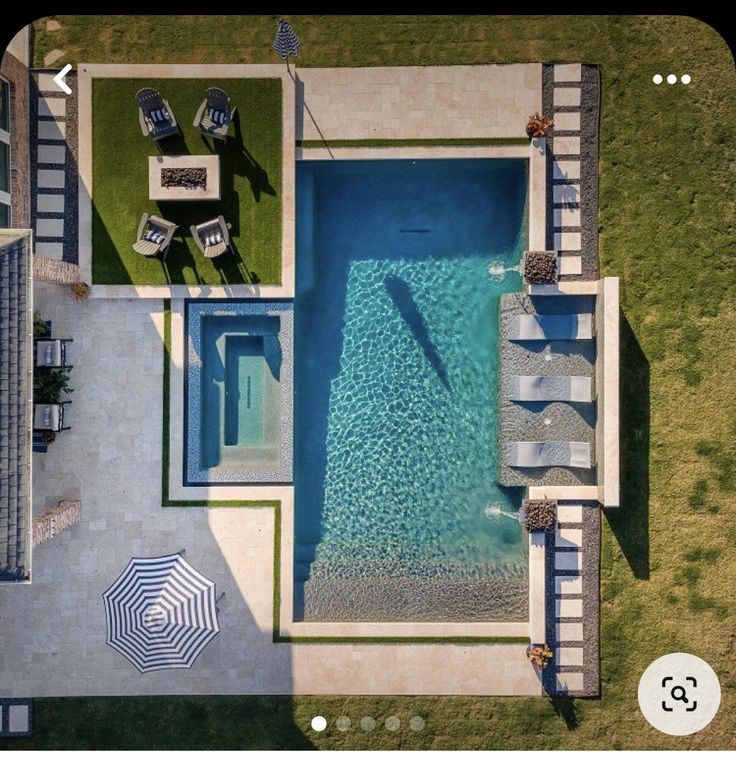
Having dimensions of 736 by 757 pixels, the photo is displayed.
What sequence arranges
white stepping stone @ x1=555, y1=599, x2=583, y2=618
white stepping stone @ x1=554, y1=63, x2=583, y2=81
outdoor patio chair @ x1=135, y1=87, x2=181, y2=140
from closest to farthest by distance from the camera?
outdoor patio chair @ x1=135, y1=87, x2=181, y2=140 → white stepping stone @ x1=554, y1=63, x2=583, y2=81 → white stepping stone @ x1=555, y1=599, x2=583, y2=618

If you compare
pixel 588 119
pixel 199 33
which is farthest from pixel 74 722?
pixel 588 119

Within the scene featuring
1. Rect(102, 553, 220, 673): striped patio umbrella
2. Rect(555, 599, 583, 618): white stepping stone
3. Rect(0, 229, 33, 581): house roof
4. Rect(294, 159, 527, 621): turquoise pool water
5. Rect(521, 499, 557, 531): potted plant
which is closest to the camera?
Rect(0, 229, 33, 581): house roof

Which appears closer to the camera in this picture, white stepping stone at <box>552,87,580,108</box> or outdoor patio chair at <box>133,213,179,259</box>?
outdoor patio chair at <box>133,213,179,259</box>

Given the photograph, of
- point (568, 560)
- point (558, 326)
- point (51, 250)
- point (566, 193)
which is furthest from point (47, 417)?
point (566, 193)

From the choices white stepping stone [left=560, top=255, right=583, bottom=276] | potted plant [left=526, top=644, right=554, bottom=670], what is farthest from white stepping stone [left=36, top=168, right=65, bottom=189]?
potted plant [left=526, top=644, right=554, bottom=670]

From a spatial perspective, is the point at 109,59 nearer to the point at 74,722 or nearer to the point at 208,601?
the point at 208,601

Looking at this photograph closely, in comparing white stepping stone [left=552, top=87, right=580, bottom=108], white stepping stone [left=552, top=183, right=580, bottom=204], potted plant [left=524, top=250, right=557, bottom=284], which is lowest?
potted plant [left=524, top=250, right=557, bottom=284]

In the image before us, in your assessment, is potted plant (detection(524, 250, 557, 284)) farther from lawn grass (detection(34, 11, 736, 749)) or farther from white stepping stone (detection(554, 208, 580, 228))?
lawn grass (detection(34, 11, 736, 749))
